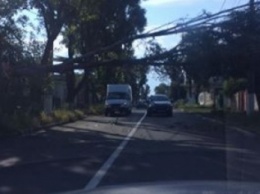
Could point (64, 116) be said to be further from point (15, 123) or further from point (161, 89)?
point (161, 89)

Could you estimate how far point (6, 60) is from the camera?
1201 inches

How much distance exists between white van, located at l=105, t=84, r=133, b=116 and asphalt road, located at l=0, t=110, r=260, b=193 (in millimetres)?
30887

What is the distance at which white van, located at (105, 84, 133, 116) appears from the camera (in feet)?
188

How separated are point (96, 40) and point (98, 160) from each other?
38180 mm

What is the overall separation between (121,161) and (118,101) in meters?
40.7

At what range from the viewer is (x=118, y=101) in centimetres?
5750

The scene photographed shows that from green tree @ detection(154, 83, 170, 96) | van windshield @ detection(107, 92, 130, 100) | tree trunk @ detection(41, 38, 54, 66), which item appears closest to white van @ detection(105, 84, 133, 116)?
van windshield @ detection(107, 92, 130, 100)

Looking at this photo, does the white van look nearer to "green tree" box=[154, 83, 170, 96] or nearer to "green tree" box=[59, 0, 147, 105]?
"green tree" box=[59, 0, 147, 105]

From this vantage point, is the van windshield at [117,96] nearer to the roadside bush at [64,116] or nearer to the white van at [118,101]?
the white van at [118,101]

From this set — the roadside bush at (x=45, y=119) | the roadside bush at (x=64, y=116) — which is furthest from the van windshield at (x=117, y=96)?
Result: the roadside bush at (x=45, y=119)

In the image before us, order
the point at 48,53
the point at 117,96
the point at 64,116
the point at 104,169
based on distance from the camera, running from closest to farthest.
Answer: the point at 104,169 < the point at 48,53 < the point at 64,116 < the point at 117,96

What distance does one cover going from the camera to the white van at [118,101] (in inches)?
2261

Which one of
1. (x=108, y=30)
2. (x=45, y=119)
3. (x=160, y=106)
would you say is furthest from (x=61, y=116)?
(x=108, y=30)

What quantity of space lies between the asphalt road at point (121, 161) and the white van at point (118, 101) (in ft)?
101
